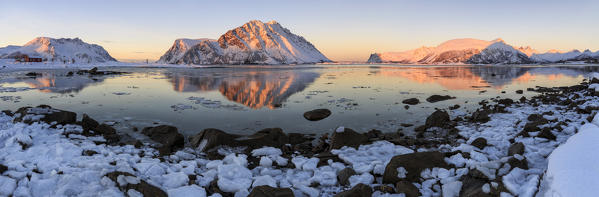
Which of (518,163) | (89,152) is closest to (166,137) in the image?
(89,152)

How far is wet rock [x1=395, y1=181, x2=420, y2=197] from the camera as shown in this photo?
6.20 meters

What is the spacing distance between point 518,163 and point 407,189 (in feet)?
8.62

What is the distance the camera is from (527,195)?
17.0 ft

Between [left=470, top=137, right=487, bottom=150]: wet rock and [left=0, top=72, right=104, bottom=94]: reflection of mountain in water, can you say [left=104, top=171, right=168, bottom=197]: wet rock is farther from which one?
[left=0, top=72, right=104, bottom=94]: reflection of mountain in water

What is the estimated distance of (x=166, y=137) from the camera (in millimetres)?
11086

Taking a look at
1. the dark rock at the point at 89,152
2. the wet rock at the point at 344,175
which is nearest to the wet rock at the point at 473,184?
the wet rock at the point at 344,175

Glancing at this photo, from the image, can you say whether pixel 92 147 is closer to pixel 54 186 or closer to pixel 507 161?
pixel 54 186

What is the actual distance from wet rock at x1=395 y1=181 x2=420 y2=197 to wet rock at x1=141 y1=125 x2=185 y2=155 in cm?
707

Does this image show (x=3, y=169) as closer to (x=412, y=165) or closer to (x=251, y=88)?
(x=412, y=165)

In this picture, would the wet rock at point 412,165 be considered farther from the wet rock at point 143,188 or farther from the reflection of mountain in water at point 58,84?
the reflection of mountain in water at point 58,84

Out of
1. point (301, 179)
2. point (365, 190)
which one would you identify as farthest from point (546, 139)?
point (301, 179)

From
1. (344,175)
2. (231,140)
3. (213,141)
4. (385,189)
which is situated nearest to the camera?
(385,189)

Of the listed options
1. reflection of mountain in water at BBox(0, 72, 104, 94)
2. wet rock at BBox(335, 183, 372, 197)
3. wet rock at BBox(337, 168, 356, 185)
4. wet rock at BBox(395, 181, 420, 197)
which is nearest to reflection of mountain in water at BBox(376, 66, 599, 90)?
wet rock at BBox(337, 168, 356, 185)

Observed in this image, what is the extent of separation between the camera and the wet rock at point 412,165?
22.8 feet
